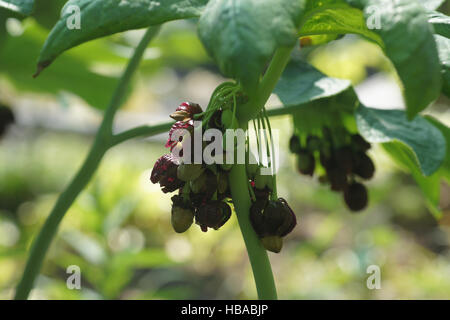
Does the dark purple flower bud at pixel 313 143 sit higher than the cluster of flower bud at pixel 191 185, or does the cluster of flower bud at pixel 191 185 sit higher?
the dark purple flower bud at pixel 313 143

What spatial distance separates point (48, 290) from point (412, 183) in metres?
2.20

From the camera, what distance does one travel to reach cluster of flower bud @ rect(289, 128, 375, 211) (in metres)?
0.55

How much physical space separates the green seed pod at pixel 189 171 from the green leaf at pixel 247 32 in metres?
0.11

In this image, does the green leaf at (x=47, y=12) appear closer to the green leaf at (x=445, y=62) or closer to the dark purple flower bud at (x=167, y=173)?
the dark purple flower bud at (x=167, y=173)

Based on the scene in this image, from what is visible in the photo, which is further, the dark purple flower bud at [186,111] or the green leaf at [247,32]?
the dark purple flower bud at [186,111]

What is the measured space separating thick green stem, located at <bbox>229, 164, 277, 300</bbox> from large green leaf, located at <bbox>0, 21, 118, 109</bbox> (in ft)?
1.82

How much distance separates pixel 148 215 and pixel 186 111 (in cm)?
186

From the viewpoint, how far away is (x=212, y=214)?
34 centimetres

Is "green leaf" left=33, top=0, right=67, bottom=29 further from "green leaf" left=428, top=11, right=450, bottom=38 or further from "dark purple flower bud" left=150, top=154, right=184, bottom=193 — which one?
"green leaf" left=428, top=11, right=450, bottom=38

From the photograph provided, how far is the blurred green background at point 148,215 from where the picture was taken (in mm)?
898

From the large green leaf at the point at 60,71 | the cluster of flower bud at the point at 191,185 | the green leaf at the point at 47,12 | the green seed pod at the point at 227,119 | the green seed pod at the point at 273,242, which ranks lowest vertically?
the green seed pod at the point at 273,242

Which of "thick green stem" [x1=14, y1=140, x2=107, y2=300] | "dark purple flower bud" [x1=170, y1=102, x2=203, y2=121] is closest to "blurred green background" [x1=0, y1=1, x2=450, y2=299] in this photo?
"thick green stem" [x1=14, y1=140, x2=107, y2=300]

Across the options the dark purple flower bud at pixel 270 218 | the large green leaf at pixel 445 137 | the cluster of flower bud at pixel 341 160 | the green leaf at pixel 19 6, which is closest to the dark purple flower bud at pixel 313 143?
the cluster of flower bud at pixel 341 160
